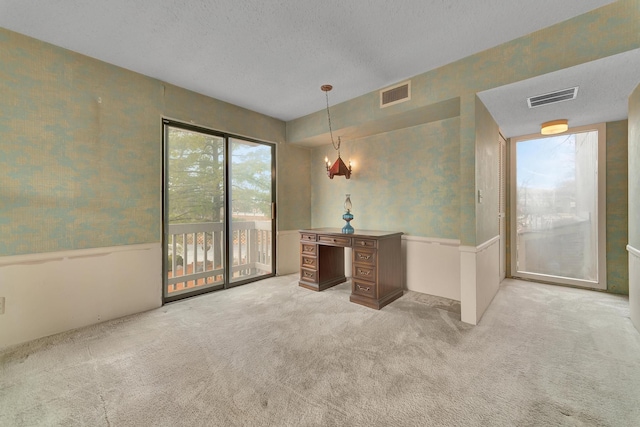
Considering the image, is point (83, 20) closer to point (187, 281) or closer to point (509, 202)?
point (187, 281)

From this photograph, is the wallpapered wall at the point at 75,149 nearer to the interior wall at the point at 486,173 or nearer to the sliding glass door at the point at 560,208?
the interior wall at the point at 486,173

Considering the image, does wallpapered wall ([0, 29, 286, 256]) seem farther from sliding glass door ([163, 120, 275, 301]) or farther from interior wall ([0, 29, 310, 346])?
sliding glass door ([163, 120, 275, 301])

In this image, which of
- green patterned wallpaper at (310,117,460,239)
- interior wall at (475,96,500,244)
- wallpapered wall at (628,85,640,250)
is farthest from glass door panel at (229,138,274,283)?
wallpapered wall at (628,85,640,250)

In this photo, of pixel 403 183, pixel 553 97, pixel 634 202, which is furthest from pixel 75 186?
pixel 634 202

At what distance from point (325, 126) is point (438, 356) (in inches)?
128

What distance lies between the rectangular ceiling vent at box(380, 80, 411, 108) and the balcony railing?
2615 mm

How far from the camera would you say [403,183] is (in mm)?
3756

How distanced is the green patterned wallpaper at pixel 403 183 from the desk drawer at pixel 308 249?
0.91 metres

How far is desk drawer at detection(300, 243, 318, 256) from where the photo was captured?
3730 millimetres

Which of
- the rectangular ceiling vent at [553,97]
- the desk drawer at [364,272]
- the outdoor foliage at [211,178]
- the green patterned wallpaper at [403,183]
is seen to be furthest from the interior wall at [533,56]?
the outdoor foliage at [211,178]

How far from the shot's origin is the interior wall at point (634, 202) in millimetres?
2357

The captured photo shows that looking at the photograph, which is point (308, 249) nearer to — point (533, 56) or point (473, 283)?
point (473, 283)

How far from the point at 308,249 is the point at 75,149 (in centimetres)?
283

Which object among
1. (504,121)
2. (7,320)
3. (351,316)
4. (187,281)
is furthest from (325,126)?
(7,320)
